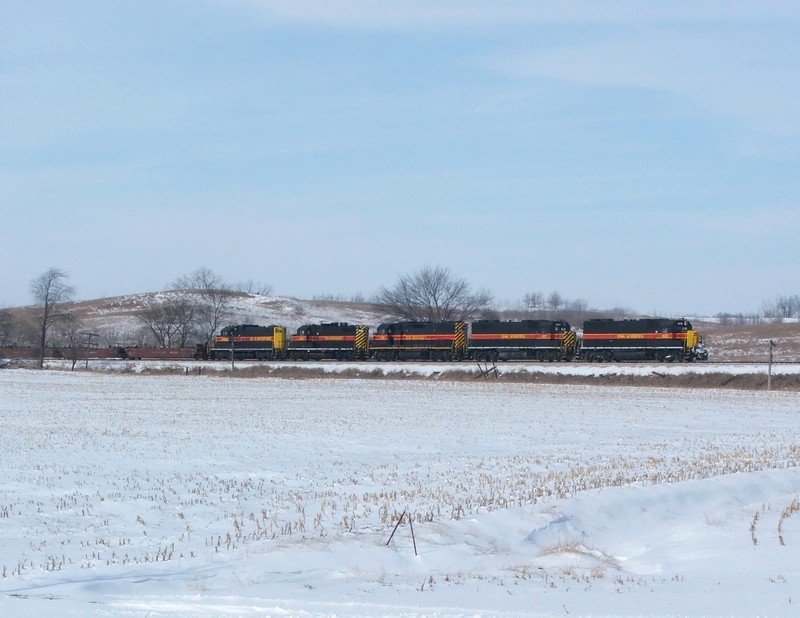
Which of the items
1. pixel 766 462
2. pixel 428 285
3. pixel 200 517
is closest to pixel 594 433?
pixel 766 462

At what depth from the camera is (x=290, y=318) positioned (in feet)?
494

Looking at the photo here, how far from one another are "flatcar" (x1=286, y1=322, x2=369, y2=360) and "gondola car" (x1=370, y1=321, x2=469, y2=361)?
1571 mm

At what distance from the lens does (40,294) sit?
9919 centimetres

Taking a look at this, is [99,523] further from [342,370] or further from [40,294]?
[40,294]

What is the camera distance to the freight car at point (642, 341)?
5797 centimetres

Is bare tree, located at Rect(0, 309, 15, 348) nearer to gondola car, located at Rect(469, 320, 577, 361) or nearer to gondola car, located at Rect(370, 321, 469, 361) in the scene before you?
gondola car, located at Rect(370, 321, 469, 361)

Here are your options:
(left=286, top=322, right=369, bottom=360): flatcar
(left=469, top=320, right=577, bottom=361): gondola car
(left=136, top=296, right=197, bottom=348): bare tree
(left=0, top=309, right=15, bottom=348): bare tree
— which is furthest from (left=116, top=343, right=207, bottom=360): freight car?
(left=0, top=309, right=15, bottom=348): bare tree

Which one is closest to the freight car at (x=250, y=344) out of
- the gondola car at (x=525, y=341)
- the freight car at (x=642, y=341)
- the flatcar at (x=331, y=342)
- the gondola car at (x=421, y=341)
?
the flatcar at (x=331, y=342)

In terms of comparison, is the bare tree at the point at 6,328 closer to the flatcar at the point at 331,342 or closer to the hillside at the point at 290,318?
the hillside at the point at 290,318

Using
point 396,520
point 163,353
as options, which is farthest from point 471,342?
point 396,520

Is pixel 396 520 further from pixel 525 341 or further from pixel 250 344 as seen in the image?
pixel 250 344

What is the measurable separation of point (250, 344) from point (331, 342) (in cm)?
841

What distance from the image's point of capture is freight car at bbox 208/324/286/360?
7362 centimetres

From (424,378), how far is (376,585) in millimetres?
47864
